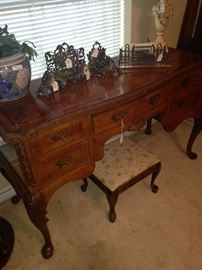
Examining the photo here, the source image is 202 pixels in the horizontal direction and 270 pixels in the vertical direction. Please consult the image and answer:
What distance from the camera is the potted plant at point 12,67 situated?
1089 millimetres

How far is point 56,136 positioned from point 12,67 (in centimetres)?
36

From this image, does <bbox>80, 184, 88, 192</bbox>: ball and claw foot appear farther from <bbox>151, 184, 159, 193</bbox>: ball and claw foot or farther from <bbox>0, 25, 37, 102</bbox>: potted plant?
<bbox>0, 25, 37, 102</bbox>: potted plant

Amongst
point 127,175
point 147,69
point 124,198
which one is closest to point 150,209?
point 124,198

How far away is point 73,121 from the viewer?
43.5 inches

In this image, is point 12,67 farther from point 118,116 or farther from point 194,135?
point 194,135

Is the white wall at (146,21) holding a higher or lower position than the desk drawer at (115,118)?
higher

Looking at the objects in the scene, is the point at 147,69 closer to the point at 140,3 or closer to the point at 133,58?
the point at 133,58

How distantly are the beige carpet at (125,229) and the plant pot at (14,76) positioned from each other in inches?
35.1

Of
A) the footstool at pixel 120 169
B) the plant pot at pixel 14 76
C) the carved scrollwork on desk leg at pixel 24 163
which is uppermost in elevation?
the plant pot at pixel 14 76

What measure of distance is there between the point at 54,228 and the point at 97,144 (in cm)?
70

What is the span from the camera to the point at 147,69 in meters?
1.48

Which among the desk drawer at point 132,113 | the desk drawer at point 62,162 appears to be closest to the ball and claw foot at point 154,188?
the desk drawer at point 132,113

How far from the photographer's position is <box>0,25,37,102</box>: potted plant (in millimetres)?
1089

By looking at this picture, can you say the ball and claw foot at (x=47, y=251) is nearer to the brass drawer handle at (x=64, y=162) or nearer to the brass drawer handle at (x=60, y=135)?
the brass drawer handle at (x=64, y=162)
